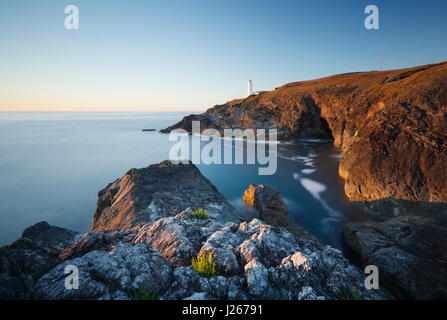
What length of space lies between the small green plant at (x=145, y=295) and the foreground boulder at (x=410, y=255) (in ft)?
17.5

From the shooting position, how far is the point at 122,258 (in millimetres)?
3490

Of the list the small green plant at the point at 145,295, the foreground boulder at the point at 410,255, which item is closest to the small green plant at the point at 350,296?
the foreground boulder at the point at 410,255

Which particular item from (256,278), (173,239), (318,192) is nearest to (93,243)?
(173,239)

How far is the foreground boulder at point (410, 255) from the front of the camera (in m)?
4.47

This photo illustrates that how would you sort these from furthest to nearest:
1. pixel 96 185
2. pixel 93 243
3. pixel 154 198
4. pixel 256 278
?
pixel 96 185 → pixel 154 198 → pixel 93 243 → pixel 256 278

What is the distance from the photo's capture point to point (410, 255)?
Answer: 5480 millimetres

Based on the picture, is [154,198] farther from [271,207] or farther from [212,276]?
[271,207]

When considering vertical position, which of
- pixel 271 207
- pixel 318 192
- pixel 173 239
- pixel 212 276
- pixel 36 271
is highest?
pixel 36 271

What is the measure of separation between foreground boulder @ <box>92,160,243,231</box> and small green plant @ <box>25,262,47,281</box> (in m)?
2.95

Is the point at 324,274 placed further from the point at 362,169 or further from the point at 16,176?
the point at 16,176

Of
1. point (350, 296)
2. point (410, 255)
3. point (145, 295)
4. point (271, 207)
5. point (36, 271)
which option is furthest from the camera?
point (271, 207)

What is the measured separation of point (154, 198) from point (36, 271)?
195 inches

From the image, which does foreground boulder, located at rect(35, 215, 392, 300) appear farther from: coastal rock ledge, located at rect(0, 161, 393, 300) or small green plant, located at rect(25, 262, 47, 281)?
small green plant, located at rect(25, 262, 47, 281)
